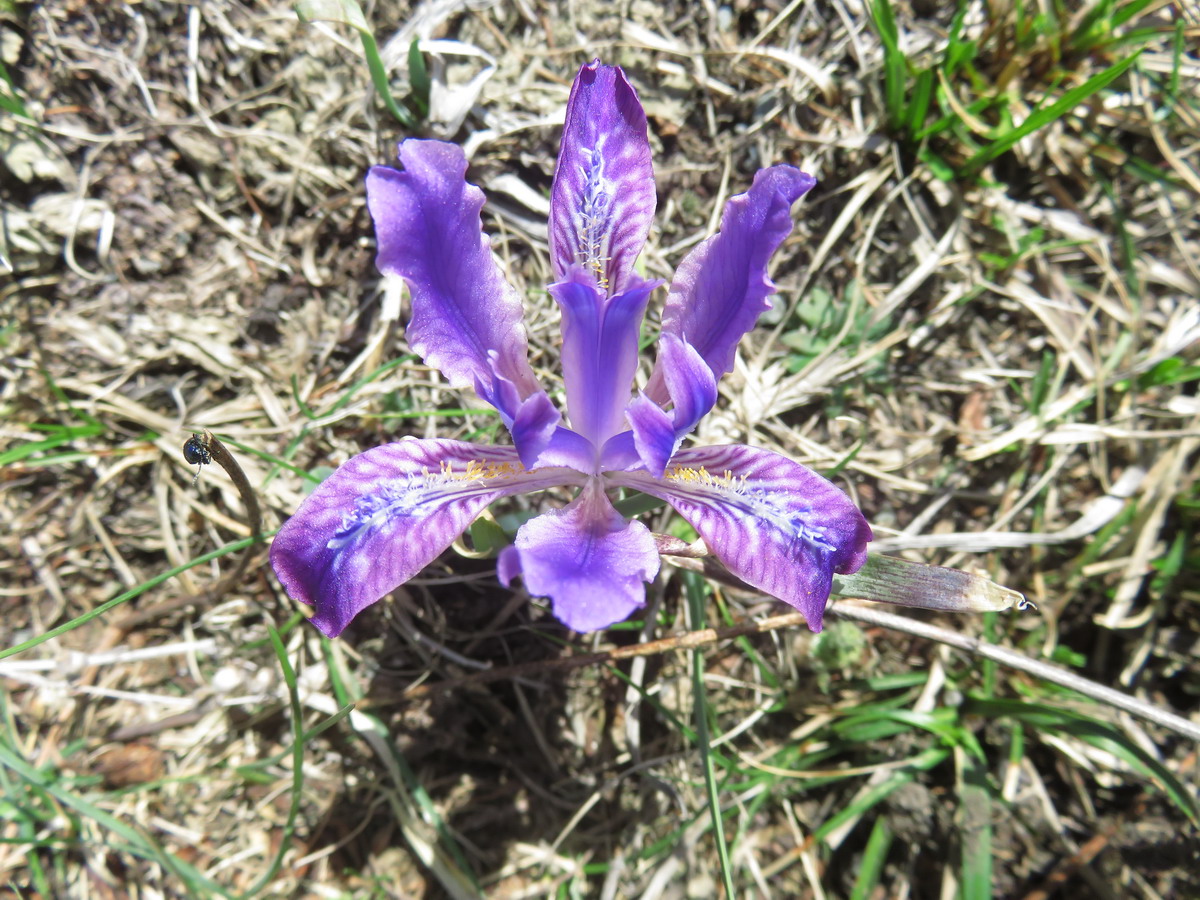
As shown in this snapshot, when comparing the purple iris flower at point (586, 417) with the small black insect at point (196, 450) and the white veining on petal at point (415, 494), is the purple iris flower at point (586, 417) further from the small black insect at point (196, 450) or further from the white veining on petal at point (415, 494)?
the small black insect at point (196, 450)

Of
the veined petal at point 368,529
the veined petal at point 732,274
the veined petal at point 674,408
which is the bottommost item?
the veined petal at point 368,529

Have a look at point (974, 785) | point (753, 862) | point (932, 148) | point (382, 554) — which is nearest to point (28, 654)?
point (382, 554)

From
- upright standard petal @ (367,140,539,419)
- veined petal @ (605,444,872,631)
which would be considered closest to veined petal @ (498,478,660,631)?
veined petal @ (605,444,872,631)

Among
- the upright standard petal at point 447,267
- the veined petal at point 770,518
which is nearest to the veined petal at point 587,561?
the veined petal at point 770,518

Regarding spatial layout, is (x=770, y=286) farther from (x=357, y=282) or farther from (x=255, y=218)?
(x=255, y=218)

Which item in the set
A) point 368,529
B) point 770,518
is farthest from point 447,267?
point 770,518

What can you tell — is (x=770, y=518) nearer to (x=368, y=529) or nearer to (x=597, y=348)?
(x=597, y=348)

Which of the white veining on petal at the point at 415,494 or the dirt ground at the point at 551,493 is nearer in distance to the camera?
the white veining on petal at the point at 415,494
